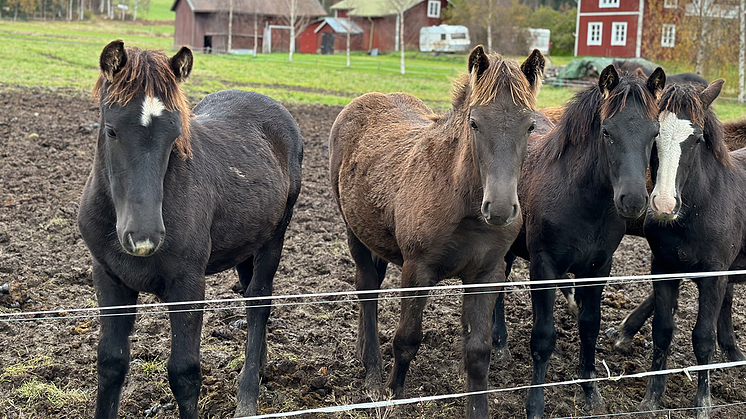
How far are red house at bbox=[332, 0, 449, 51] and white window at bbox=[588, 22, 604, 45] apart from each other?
1397cm

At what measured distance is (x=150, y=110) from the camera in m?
3.46

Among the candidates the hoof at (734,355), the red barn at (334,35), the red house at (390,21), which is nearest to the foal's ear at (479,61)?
the hoof at (734,355)

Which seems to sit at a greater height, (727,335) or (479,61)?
(479,61)

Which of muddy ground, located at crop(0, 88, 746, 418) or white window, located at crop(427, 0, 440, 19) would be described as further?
white window, located at crop(427, 0, 440, 19)

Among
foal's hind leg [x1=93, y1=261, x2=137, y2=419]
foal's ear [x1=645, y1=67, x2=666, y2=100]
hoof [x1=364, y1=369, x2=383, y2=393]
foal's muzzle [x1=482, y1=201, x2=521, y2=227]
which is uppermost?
foal's ear [x1=645, y1=67, x2=666, y2=100]

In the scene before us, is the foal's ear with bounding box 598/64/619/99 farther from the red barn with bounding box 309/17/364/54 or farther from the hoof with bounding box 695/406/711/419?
the red barn with bounding box 309/17/364/54

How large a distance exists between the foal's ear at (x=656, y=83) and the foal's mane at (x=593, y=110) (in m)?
0.05

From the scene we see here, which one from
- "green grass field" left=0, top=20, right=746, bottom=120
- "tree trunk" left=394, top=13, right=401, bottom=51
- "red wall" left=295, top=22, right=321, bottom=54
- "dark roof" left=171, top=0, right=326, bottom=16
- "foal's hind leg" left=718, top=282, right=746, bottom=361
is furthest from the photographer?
"red wall" left=295, top=22, right=321, bottom=54

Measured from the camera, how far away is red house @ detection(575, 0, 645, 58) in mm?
42156

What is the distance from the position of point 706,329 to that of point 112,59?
426 centimetres

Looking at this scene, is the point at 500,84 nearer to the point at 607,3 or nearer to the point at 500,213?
the point at 500,213

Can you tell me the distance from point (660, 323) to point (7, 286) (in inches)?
214

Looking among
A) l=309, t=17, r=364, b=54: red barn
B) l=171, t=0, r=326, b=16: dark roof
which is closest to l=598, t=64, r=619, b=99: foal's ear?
l=171, t=0, r=326, b=16: dark roof

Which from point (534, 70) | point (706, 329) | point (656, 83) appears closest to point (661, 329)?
point (706, 329)
